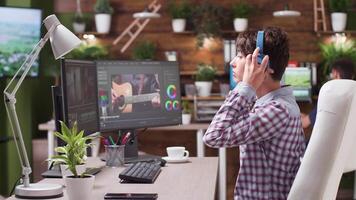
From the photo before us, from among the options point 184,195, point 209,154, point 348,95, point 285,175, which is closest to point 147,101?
point 184,195

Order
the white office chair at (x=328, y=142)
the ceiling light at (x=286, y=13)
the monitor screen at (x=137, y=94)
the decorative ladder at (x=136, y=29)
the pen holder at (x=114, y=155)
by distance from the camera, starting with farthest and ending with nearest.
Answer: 1. the decorative ladder at (x=136, y=29)
2. the ceiling light at (x=286, y=13)
3. the monitor screen at (x=137, y=94)
4. the pen holder at (x=114, y=155)
5. the white office chair at (x=328, y=142)

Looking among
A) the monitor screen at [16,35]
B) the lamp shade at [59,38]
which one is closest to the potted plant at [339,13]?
the monitor screen at [16,35]

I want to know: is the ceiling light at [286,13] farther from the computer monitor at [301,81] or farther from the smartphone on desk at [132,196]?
the smartphone on desk at [132,196]

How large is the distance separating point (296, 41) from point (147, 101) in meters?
3.80

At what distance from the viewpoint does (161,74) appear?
3.47 metres

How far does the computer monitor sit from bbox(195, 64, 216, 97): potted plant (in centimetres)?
78

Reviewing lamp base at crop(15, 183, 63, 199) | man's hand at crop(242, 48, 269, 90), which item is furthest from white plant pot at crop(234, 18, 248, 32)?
lamp base at crop(15, 183, 63, 199)

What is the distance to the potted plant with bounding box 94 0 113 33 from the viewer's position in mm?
6746

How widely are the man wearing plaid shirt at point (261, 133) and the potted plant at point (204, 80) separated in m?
4.33

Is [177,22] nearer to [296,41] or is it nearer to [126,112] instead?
[296,41]

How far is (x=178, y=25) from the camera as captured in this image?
672 cm

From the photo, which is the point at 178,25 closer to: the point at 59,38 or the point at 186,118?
the point at 186,118

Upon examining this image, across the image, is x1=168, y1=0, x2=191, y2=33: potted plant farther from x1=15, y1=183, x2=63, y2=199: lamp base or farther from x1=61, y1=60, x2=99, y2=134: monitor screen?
x1=15, y1=183, x2=63, y2=199: lamp base

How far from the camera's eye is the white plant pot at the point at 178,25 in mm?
6707
